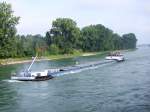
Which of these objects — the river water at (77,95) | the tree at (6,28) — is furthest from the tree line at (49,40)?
the river water at (77,95)

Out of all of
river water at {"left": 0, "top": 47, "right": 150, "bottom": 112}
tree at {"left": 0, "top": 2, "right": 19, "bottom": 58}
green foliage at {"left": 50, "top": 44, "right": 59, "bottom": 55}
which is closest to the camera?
river water at {"left": 0, "top": 47, "right": 150, "bottom": 112}

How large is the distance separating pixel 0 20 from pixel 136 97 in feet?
245

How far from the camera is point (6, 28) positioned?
4446 inches

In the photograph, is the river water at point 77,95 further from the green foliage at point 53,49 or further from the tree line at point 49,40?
the green foliage at point 53,49

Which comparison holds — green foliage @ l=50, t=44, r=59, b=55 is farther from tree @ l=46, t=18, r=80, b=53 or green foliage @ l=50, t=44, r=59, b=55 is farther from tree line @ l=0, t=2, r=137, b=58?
tree @ l=46, t=18, r=80, b=53

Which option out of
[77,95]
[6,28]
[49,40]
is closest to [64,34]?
[49,40]

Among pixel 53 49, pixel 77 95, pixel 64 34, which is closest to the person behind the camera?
pixel 77 95

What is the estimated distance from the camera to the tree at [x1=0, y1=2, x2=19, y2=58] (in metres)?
112

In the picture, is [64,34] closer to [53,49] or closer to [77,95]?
[53,49]

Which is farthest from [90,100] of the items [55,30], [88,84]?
[55,30]

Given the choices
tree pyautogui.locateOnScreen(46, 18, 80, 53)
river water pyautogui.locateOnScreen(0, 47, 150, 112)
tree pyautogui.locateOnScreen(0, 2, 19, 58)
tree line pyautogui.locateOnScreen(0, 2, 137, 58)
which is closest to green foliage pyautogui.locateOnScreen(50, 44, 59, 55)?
tree line pyautogui.locateOnScreen(0, 2, 137, 58)

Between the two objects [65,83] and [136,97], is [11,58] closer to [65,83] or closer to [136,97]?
[65,83]

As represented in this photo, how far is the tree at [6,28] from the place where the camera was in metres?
112

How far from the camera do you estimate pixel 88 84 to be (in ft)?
185
